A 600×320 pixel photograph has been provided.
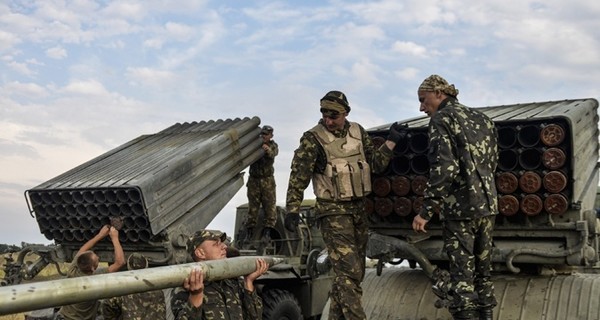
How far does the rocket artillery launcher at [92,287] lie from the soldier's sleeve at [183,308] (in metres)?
0.27

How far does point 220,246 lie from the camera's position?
13.8 feet

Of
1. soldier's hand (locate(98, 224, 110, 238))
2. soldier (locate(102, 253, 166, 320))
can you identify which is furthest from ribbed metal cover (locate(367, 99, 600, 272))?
soldier's hand (locate(98, 224, 110, 238))

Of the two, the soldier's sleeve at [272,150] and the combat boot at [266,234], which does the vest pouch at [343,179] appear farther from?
the combat boot at [266,234]

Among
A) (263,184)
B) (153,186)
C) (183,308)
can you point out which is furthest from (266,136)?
(183,308)

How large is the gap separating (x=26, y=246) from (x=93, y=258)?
9.63 feet

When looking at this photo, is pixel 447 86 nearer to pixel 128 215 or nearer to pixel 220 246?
pixel 220 246

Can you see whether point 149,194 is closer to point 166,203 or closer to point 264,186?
point 166,203

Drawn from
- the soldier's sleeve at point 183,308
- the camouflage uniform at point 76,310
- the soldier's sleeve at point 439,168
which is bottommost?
the camouflage uniform at point 76,310

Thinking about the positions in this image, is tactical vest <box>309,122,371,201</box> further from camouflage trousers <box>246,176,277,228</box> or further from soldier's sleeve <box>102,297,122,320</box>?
camouflage trousers <box>246,176,277,228</box>

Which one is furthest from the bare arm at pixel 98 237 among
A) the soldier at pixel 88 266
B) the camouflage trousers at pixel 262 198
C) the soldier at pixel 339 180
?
the soldier at pixel 339 180

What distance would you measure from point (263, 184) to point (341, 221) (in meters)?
4.01

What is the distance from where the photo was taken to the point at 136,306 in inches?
236

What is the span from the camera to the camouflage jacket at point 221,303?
3.94m

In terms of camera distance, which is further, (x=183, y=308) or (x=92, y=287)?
(x=183, y=308)
